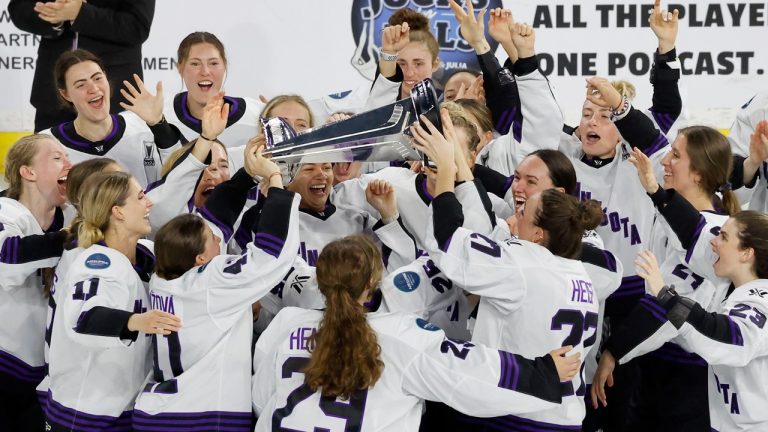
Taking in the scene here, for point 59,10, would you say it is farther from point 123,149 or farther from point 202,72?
point 123,149

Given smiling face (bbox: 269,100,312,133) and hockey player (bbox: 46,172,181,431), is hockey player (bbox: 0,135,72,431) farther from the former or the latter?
smiling face (bbox: 269,100,312,133)

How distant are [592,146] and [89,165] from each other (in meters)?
2.19

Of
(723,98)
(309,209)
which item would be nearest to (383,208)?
(309,209)

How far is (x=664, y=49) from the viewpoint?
4.84 m

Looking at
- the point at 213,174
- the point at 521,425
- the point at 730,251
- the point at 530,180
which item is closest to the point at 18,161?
the point at 213,174

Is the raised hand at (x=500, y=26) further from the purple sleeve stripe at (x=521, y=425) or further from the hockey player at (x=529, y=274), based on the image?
the purple sleeve stripe at (x=521, y=425)

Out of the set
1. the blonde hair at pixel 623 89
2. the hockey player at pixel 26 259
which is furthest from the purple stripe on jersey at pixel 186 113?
the blonde hair at pixel 623 89

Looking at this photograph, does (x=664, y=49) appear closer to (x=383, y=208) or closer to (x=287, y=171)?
(x=383, y=208)

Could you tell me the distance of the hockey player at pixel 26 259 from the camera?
424cm

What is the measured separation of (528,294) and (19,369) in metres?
2.15

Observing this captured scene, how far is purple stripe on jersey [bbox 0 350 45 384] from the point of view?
14.5 ft

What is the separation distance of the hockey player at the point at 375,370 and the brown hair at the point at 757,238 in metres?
0.85

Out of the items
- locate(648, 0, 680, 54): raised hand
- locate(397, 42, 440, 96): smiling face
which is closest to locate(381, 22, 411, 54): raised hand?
locate(397, 42, 440, 96): smiling face

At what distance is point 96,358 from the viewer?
395 cm
